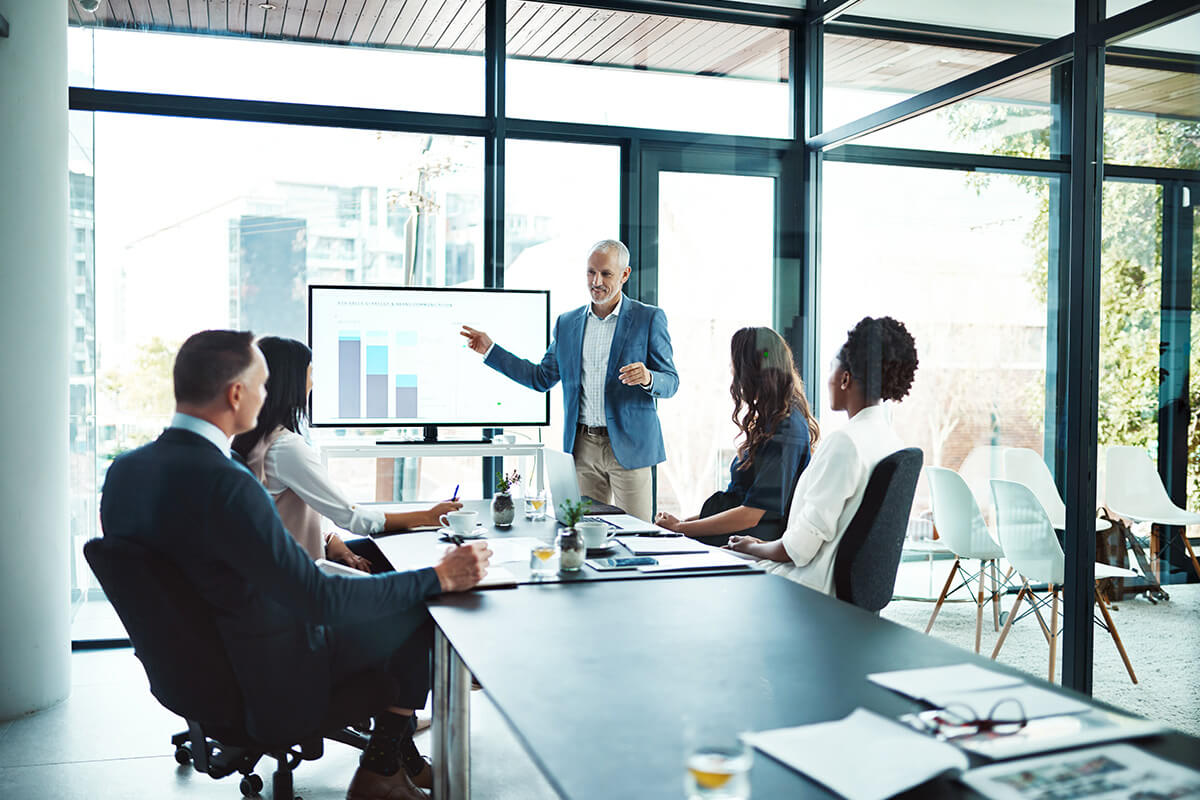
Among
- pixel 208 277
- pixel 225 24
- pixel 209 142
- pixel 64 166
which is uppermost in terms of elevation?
pixel 225 24

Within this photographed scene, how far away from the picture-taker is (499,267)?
5164 mm

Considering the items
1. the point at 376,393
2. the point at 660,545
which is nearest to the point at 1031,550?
the point at 660,545

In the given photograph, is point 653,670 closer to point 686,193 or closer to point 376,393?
point 376,393

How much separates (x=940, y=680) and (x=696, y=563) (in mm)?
1010

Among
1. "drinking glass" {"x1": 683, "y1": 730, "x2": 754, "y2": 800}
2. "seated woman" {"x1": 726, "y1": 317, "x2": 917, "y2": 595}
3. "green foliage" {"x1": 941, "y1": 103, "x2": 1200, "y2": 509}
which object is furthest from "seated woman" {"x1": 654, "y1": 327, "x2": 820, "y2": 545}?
"drinking glass" {"x1": 683, "y1": 730, "x2": 754, "y2": 800}

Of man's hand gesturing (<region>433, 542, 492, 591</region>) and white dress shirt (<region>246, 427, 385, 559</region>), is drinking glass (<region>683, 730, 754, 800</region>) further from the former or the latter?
white dress shirt (<region>246, 427, 385, 559</region>)

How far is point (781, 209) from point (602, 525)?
11.3ft

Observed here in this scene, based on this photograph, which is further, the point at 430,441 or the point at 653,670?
the point at 430,441

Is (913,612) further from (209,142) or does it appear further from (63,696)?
(209,142)

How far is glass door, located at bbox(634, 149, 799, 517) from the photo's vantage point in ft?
17.8

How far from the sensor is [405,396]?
4781 mm

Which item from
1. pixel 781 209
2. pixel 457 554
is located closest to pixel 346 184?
pixel 781 209

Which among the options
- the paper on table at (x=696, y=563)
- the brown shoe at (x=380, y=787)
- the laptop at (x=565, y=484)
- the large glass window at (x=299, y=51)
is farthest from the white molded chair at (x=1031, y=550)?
the large glass window at (x=299, y=51)

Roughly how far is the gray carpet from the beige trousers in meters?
1.64
